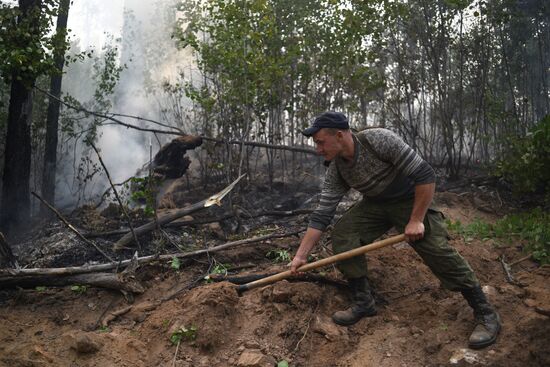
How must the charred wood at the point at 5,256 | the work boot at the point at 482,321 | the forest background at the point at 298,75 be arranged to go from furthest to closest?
the forest background at the point at 298,75 → the charred wood at the point at 5,256 → the work boot at the point at 482,321

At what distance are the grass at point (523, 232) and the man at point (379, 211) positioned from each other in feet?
5.42

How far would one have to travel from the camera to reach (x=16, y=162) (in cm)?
874

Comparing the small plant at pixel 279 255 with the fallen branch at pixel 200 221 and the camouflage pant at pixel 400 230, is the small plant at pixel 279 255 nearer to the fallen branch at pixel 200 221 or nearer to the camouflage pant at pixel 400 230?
the camouflage pant at pixel 400 230

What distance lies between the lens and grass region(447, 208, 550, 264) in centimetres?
436

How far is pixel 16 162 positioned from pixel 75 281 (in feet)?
19.2

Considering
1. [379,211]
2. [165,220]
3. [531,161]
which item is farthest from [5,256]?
[531,161]

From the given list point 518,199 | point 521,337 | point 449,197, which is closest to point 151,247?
point 521,337

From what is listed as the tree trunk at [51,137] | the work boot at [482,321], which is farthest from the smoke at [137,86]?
the work boot at [482,321]

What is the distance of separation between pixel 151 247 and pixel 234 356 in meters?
2.67

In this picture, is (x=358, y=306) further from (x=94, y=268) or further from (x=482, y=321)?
(x=94, y=268)

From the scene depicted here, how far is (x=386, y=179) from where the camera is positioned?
3.31 metres

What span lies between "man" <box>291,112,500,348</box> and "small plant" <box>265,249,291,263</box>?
1.18 m

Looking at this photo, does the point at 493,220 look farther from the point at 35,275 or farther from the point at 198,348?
the point at 35,275

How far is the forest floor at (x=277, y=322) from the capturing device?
304cm
